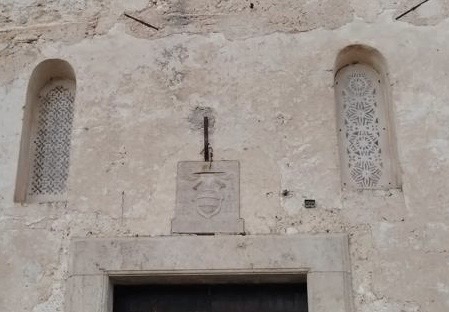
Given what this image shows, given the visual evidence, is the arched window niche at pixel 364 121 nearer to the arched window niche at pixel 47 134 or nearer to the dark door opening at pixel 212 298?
the dark door opening at pixel 212 298

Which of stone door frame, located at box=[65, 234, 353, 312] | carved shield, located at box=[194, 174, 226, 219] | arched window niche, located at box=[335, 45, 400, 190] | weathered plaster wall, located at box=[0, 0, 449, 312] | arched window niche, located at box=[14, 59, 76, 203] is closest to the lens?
stone door frame, located at box=[65, 234, 353, 312]

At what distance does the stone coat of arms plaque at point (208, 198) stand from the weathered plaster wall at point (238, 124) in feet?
0.25

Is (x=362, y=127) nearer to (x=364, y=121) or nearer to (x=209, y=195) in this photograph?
(x=364, y=121)

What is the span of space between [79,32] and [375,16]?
2.44 meters

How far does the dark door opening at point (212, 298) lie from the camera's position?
5.32 m

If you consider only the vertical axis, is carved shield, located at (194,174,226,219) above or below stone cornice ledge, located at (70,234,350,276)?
above

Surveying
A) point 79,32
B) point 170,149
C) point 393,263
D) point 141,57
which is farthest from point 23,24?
point 393,263

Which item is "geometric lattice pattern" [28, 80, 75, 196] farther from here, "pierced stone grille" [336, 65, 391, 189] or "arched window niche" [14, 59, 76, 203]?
"pierced stone grille" [336, 65, 391, 189]

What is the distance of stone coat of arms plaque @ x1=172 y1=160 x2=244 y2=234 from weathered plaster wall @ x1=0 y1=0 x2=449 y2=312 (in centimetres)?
8

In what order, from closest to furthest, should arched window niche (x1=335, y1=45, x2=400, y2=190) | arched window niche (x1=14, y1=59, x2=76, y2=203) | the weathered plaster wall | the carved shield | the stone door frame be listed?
the stone door frame
the weathered plaster wall
the carved shield
arched window niche (x1=335, y1=45, x2=400, y2=190)
arched window niche (x1=14, y1=59, x2=76, y2=203)

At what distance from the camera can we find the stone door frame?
515 cm

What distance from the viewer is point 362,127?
5.79 metres

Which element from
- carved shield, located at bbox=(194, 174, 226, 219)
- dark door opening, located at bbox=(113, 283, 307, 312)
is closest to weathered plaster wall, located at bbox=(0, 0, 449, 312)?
carved shield, located at bbox=(194, 174, 226, 219)

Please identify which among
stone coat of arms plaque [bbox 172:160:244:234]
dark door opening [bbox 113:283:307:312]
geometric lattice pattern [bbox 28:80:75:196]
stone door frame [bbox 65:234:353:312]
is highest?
geometric lattice pattern [bbox 28:80:75:196]
